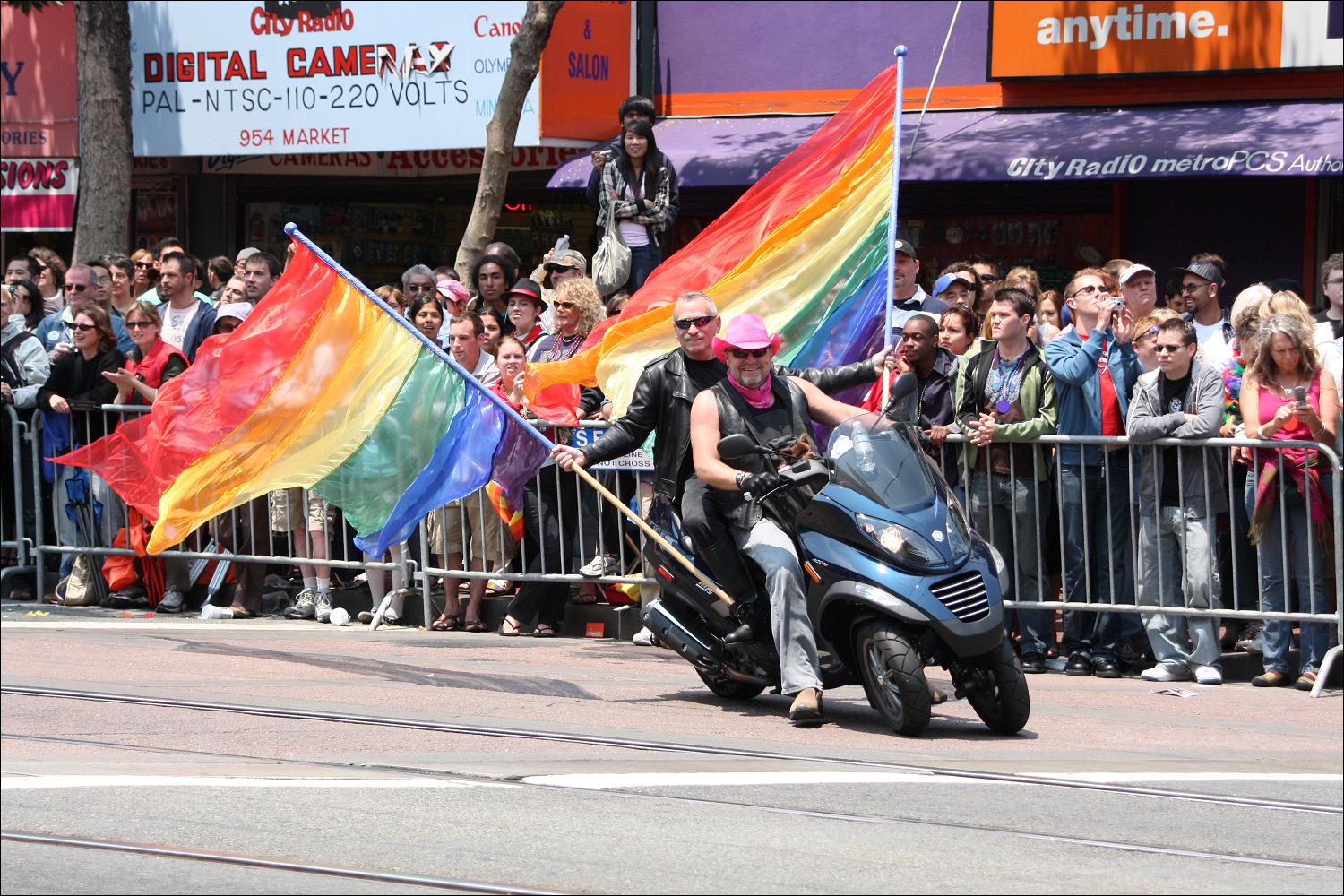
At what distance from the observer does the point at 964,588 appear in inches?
316

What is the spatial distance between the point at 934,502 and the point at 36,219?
13.8 m

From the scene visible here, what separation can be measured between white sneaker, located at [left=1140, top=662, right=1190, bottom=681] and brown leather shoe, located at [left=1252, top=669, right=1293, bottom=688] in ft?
1.17

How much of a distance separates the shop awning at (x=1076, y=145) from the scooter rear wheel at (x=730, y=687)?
7.46 meters

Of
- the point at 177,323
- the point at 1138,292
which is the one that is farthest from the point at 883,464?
the point at 177,323

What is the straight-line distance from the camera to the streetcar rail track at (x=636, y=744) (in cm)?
707

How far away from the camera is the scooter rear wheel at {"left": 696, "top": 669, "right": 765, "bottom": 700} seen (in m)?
9.26

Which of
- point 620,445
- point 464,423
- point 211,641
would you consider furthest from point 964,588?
point 211,641

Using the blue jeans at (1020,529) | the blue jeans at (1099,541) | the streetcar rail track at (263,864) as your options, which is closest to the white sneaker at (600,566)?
the blue jeans at (1020,529)

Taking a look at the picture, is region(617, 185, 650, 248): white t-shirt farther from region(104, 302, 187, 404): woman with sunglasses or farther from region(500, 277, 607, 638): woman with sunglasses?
region(104, 302, 187, 404): woman with sunglasses

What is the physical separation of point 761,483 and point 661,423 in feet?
3.76

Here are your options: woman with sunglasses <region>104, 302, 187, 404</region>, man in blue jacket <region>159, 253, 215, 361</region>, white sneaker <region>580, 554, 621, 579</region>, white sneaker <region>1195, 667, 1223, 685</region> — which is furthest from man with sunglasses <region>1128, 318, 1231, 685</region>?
man in blue jacket <region>159, 253, 215, 361</region>

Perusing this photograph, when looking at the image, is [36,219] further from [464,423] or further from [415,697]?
[415,697]

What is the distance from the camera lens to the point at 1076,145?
15.8 m

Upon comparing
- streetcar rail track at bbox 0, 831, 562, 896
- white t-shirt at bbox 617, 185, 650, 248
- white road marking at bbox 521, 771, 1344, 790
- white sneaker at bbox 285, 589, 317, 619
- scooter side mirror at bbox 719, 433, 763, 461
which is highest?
white t-shirt at bbox 617, 185, 650, 248
